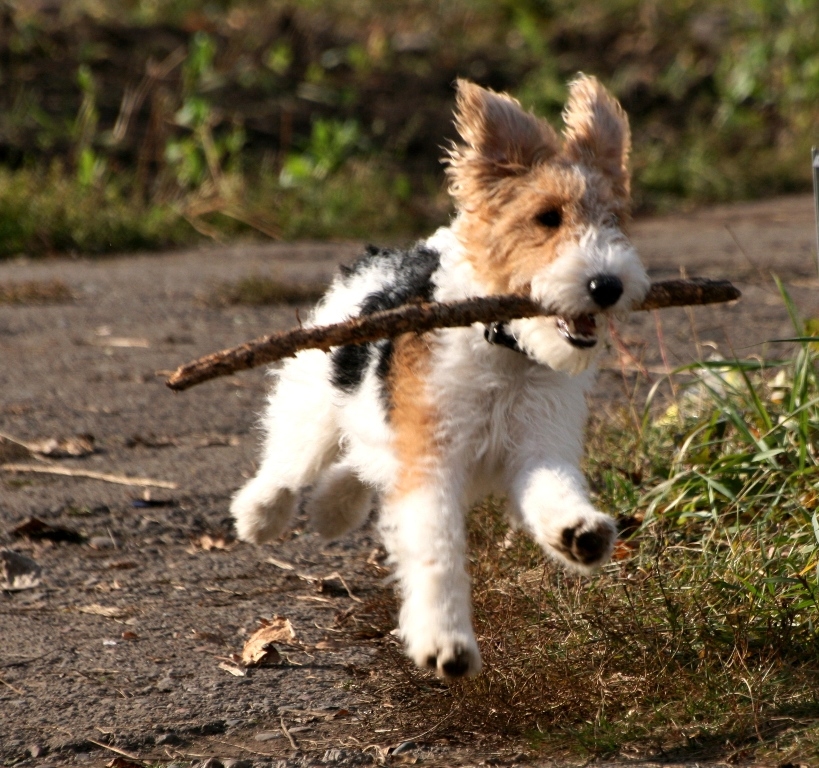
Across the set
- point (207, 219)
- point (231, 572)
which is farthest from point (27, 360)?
point (207, 219)

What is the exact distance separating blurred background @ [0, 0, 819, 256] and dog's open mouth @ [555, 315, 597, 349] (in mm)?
7671

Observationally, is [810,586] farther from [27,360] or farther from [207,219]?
[207,219]

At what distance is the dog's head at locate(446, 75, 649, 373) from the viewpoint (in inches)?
129

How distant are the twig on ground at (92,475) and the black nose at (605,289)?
260cm

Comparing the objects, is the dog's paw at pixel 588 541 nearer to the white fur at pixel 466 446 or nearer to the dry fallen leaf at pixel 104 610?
the white fur at pixel 466 446

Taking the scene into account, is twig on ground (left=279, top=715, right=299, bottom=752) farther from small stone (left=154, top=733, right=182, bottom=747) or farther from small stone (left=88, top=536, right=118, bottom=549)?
small stone (left=88, top=536, right=118, bottom=549)

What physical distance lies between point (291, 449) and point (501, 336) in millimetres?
1110

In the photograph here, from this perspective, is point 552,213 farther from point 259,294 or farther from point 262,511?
point 259,294

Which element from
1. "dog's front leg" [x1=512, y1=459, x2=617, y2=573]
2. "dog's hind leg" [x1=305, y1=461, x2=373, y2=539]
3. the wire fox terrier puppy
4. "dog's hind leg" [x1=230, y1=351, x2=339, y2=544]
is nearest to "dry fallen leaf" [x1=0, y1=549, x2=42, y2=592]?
"dog's hind leg" [x1=230, y1=351, x2=339, y2=544]

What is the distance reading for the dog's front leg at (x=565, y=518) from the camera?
10.5 feet

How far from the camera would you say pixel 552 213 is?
3.46 metres

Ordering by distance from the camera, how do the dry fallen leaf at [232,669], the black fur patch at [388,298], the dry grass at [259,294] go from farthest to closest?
1. the dry grass at [259,294]
2. the black fur patch at [388,298]
3. the dry fallen leaf at [232,669]

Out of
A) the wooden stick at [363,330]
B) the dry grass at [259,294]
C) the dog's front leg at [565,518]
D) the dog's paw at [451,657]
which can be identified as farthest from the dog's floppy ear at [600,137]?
the dry grass at [259,294]

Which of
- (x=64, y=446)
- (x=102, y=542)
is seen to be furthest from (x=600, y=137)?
(x=64, y=446)
